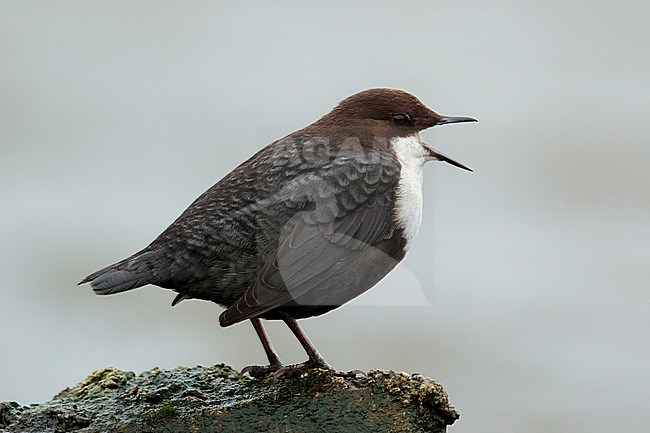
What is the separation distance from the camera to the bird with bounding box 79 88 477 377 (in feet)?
11.9

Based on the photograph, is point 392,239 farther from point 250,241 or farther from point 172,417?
point 172,417

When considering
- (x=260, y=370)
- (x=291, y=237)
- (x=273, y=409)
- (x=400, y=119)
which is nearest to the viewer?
(x=273, y=409)

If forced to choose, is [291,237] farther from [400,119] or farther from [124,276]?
[400,119]

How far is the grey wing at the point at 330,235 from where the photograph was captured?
359 centimetres

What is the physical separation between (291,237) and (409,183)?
57 cm

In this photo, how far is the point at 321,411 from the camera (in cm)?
342

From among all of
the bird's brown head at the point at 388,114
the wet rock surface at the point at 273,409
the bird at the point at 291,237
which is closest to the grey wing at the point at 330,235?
the bird at the point at 291,237

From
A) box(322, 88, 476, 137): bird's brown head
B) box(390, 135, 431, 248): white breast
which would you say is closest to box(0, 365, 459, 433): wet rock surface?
box(390, 135, 431, 248): white breast

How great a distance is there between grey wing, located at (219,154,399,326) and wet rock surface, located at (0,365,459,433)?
0.32m

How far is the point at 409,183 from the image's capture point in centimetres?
397

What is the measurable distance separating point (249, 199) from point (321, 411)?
863 mm

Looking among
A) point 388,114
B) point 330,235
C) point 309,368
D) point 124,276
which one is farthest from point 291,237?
point 388,114

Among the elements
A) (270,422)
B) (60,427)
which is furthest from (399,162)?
(60,427)

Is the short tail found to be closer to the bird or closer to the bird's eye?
the bird
